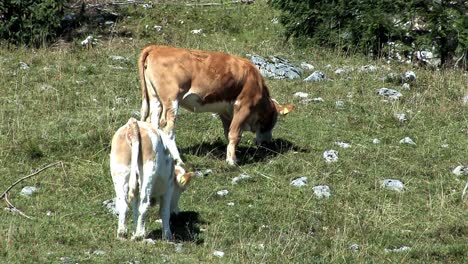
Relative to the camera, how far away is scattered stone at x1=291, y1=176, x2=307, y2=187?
41.1 feet

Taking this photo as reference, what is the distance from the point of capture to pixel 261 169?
13312mm

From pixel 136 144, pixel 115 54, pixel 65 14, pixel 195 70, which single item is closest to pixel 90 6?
pixel 65 14

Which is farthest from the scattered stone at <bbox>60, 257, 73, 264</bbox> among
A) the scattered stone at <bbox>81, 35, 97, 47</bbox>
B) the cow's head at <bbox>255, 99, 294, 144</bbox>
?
the scattered stone at <bbox>81, 35, 97, 47</bbox>

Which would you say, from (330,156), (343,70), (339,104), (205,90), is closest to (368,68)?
(343,70)

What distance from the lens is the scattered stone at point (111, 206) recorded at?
10984 millimetres

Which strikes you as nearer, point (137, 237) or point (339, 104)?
point (137, 237)

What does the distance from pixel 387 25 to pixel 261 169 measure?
28.2 ft

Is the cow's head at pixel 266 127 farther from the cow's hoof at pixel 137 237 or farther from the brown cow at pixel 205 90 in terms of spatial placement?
the cow's hoof at pixel 137 237

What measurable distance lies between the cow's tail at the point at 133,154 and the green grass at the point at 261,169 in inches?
23.0

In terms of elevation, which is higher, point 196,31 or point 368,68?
point 368,68

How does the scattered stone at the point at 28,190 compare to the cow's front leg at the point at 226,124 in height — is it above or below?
above

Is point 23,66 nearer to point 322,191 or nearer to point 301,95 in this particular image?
point 301,95

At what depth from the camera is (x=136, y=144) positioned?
975cm

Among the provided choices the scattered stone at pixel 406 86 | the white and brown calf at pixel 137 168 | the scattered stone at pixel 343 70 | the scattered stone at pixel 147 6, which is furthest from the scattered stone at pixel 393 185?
the scattered stone at pixel 147 6
